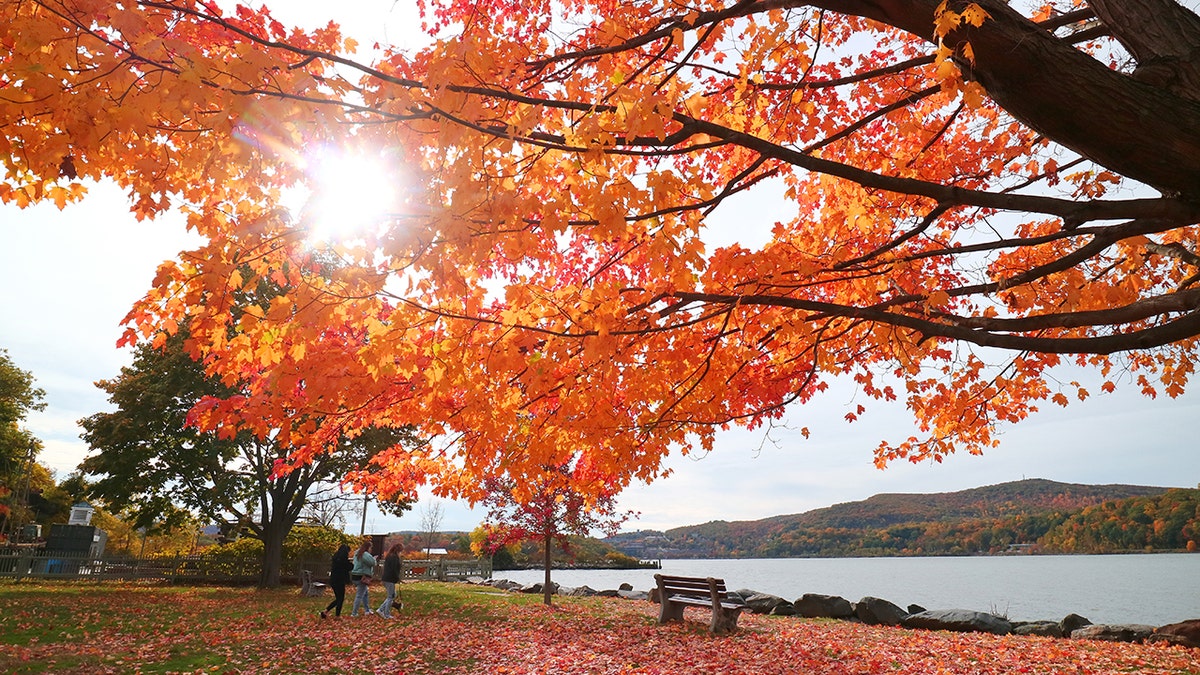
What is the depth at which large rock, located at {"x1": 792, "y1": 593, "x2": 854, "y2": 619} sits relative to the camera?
48.0 ft

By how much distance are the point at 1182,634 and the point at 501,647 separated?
10.2 meters

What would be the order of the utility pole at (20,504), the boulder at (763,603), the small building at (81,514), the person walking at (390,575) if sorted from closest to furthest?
the person walking at (390,575)
the boulder at (763,603)
the utility pole at (20,504)
the small building at (81,514)

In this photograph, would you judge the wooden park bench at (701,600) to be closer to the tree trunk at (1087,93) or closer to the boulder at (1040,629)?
the boulder at (1040,629)

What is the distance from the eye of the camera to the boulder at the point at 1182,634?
949cm

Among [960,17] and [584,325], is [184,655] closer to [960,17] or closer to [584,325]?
[584,325]

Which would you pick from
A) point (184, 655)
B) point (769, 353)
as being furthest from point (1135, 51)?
point (184, 655)

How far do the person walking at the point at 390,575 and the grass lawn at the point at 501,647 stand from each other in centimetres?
25

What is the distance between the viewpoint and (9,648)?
801 centimetres

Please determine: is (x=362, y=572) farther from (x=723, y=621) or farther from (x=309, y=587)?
(x=309, y=587)

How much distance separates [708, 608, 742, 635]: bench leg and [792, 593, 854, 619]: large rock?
16.2ft

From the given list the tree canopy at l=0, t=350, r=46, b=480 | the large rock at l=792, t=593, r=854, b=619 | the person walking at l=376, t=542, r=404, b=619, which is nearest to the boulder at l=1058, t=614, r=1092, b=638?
the large rock at l=792, t=593, r=854, b=619

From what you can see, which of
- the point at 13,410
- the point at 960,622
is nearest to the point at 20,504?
the point at 13,410

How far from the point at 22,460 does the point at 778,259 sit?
46.3 m

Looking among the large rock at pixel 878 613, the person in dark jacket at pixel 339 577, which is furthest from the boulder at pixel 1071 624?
the person in dark jacket at pixel 339 577
